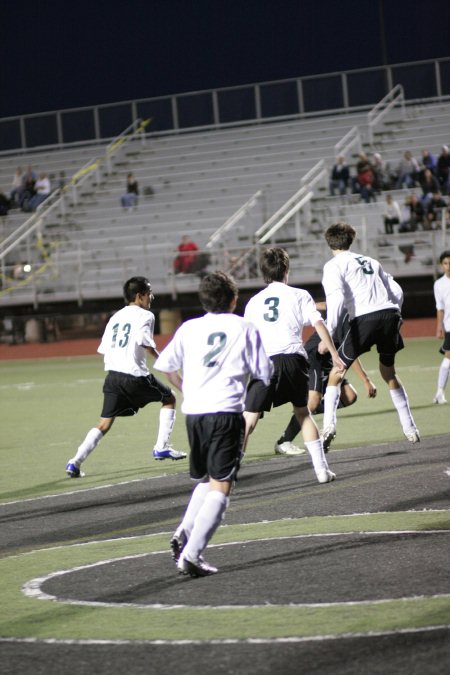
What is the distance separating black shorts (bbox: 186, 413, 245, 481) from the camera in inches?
252

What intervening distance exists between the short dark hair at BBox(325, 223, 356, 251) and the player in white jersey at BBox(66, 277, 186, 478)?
5.59 feet

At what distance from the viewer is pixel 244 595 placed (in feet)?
19.6

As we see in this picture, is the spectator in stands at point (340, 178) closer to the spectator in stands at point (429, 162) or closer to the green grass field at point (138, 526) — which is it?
the spectator in stands at point (429, 162)

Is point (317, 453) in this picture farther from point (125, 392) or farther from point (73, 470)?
point (73, 470)

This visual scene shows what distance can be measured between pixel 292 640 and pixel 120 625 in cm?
88

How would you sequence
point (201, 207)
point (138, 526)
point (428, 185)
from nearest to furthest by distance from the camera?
point (138, 526) → point (428, 185) → point (201, 207)

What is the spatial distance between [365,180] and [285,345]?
2132cm

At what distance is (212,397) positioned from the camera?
6.42 metres

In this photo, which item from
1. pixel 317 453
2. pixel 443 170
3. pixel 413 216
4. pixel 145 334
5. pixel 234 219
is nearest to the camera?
pixel 317 453

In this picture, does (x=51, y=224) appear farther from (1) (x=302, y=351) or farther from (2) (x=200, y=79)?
(1) (x=302, y=351)

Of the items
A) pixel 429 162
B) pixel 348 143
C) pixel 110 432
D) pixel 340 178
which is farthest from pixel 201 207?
pixel 110 432

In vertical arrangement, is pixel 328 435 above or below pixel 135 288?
below

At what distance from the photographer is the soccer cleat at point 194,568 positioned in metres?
6.32

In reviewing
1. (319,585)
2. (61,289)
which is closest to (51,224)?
(61,289)
